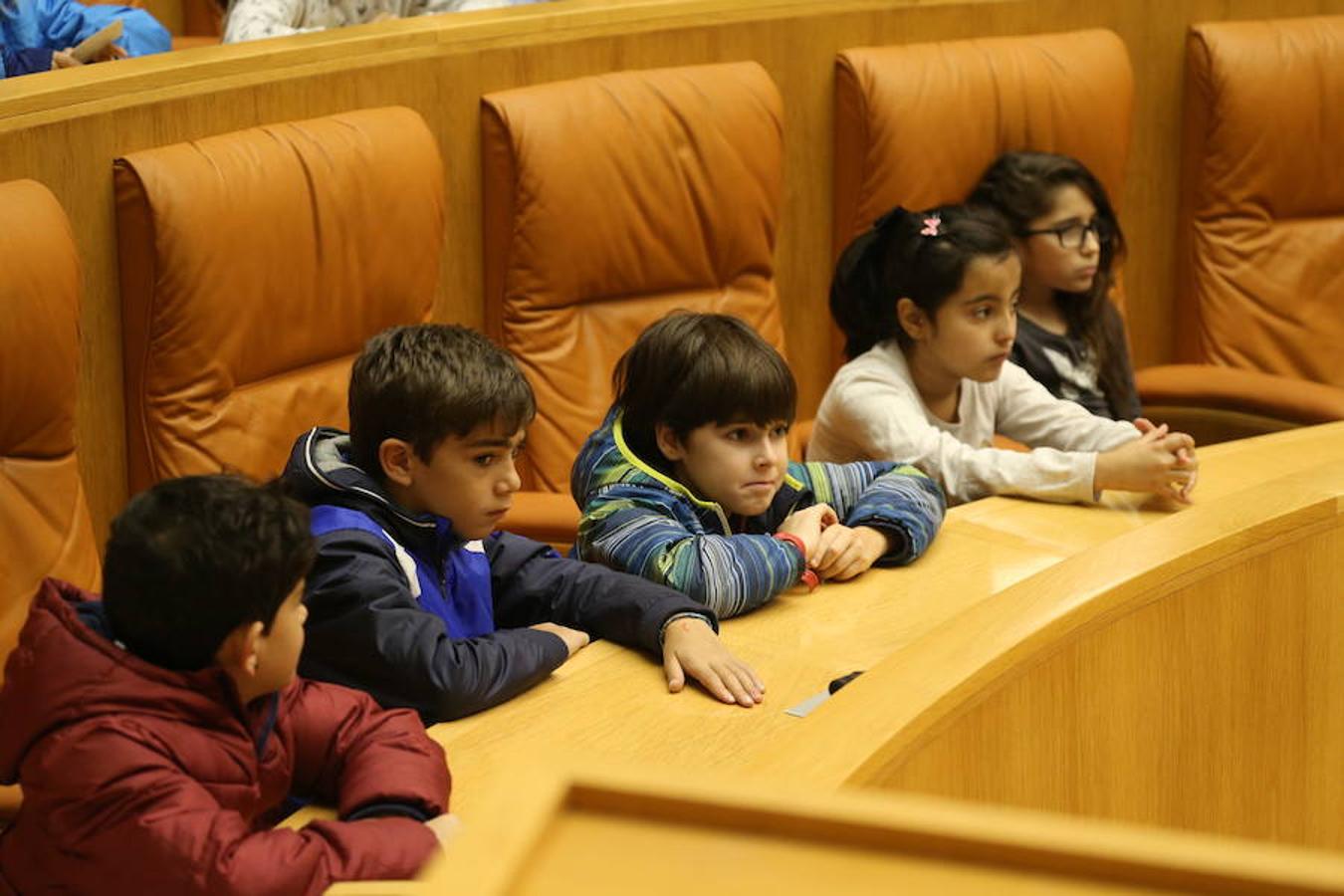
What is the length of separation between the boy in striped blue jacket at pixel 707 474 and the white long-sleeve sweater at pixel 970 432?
0.21 m

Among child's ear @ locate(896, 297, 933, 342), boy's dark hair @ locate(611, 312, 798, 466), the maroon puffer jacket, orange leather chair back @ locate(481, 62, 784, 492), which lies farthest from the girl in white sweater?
the maroon puffer jacket

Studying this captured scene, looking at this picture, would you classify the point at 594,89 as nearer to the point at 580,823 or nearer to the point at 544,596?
the point at 544,596

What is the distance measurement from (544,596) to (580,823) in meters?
0.99

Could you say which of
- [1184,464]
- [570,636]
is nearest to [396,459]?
[570,636]

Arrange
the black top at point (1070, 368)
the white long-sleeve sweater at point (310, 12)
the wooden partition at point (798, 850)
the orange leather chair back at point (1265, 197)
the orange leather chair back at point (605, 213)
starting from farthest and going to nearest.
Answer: the orange leather chair back at point (1265, 197) → the white long-sleeve sweater at point (310, 12) → the black top at point (1070, 368) → the orange leather chair back at point (605, 213) → the wooden partition at point (798, 850)

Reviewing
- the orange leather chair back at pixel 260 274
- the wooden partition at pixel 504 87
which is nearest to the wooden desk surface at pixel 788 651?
the orange leather chair back at pixel 260 274

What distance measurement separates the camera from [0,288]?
173 cm

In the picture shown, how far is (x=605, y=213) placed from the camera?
2.48 meters

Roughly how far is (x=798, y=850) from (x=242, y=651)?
67 cm

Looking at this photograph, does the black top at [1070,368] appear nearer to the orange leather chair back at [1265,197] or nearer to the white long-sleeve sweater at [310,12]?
the orange leather chair back at [1265,197]

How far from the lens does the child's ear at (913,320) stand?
224 centimetres

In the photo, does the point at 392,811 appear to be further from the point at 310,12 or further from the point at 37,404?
the point at 310,12

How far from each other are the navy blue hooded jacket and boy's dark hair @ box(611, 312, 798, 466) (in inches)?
7.3

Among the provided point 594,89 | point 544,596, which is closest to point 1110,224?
point 594,89
